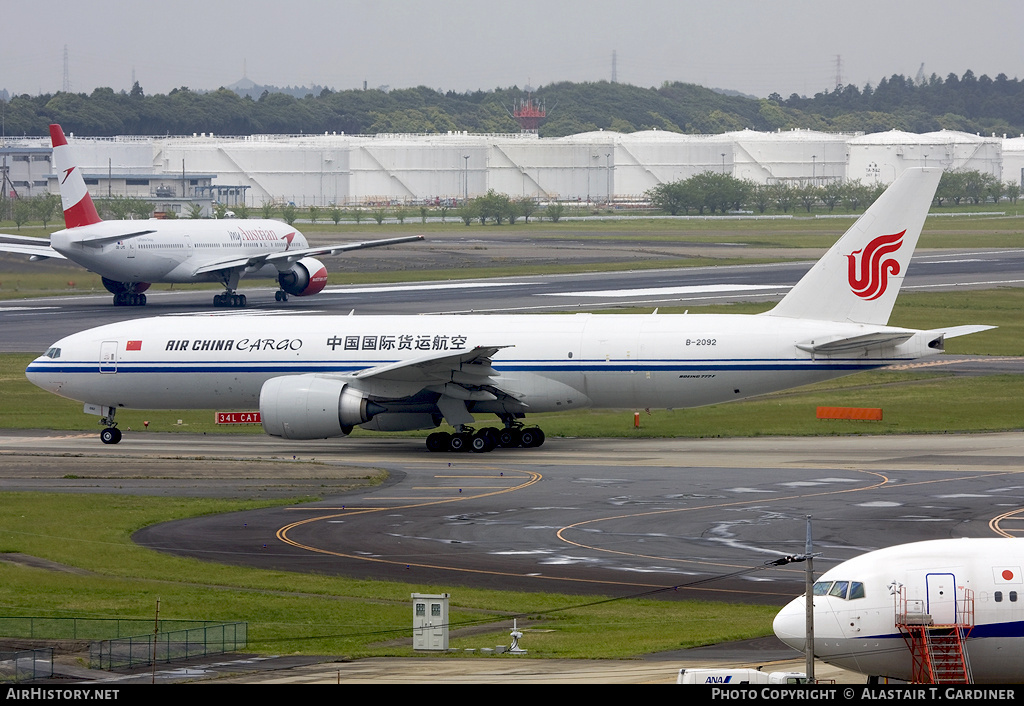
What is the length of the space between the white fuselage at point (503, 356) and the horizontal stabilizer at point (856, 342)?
0.26m

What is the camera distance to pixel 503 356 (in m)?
A: 51.6

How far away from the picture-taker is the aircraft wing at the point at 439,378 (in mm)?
49656

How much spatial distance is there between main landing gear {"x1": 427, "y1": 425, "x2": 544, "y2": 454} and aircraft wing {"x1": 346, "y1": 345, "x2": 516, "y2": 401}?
5.22 feet

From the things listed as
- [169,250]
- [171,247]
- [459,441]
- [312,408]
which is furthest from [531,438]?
[171,247]

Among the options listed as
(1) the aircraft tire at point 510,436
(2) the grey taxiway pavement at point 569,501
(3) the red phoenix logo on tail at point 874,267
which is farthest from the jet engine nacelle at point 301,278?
(3) the red phoenix logo on tail at point 874,267

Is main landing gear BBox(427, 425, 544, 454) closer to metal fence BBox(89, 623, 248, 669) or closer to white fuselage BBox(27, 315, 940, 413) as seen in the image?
white fuselage BBox(27, 315, 940, 413)

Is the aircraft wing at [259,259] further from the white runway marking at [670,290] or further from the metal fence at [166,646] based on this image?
the metal fence at [166,646]

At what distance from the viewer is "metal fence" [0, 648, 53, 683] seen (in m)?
24.6

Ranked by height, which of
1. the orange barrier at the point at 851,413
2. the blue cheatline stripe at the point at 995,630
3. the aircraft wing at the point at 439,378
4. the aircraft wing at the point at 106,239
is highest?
the aircraft wing at the point at 106,239

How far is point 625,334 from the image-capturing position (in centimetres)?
5116

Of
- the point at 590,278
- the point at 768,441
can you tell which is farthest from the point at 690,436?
the point at 590,278

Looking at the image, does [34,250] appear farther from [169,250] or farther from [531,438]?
[531,438]

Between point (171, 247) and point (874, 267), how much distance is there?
59.7 m

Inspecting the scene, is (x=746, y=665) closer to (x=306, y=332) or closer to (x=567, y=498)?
(x=567, y=498)
